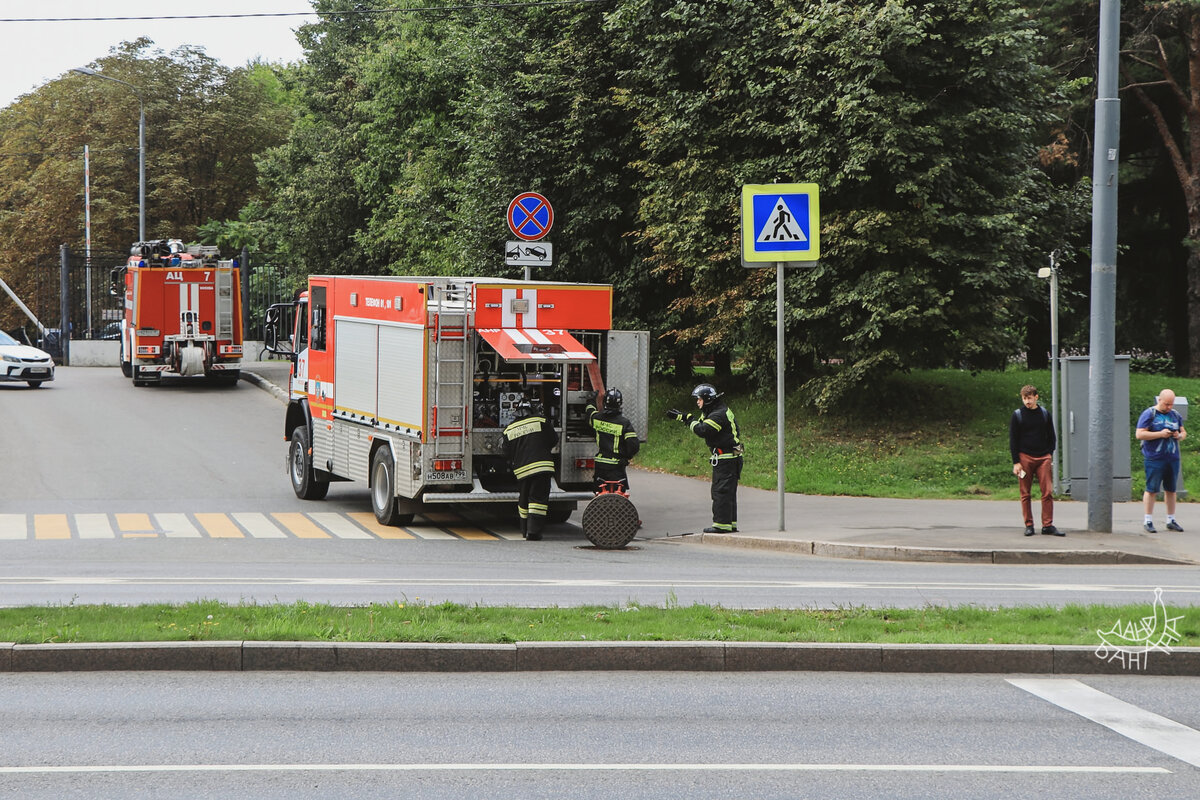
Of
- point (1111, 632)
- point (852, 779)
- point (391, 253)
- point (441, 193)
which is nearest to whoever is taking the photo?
point (852, 779)

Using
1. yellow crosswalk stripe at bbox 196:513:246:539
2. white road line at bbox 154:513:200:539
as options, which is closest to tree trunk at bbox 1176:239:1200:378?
yellow crosswalk stripe at bbox 196:513:246:539

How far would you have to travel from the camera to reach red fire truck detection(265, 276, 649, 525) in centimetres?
1507

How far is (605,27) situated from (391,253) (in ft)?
58.6

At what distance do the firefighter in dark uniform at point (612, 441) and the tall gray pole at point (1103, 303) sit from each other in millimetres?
5124

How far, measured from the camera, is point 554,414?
53.3 feet

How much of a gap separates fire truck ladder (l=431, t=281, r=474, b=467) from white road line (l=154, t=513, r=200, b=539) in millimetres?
3056

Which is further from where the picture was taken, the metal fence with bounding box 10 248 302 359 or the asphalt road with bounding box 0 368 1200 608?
the metal fence with bounding box 10 248 302 359

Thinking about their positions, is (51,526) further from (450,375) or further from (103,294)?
(103,294)

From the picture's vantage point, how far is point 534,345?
586 inches

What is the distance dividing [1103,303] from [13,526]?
1296 centimetres

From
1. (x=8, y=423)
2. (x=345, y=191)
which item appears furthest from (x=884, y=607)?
(x=345, y=191)

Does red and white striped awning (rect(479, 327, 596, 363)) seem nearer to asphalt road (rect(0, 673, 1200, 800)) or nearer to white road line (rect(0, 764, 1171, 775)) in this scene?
asphalt road (rect(0, 673, 1200, 800))

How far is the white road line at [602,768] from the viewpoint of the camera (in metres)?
6.07

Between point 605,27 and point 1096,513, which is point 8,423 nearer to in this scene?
point 605,27
